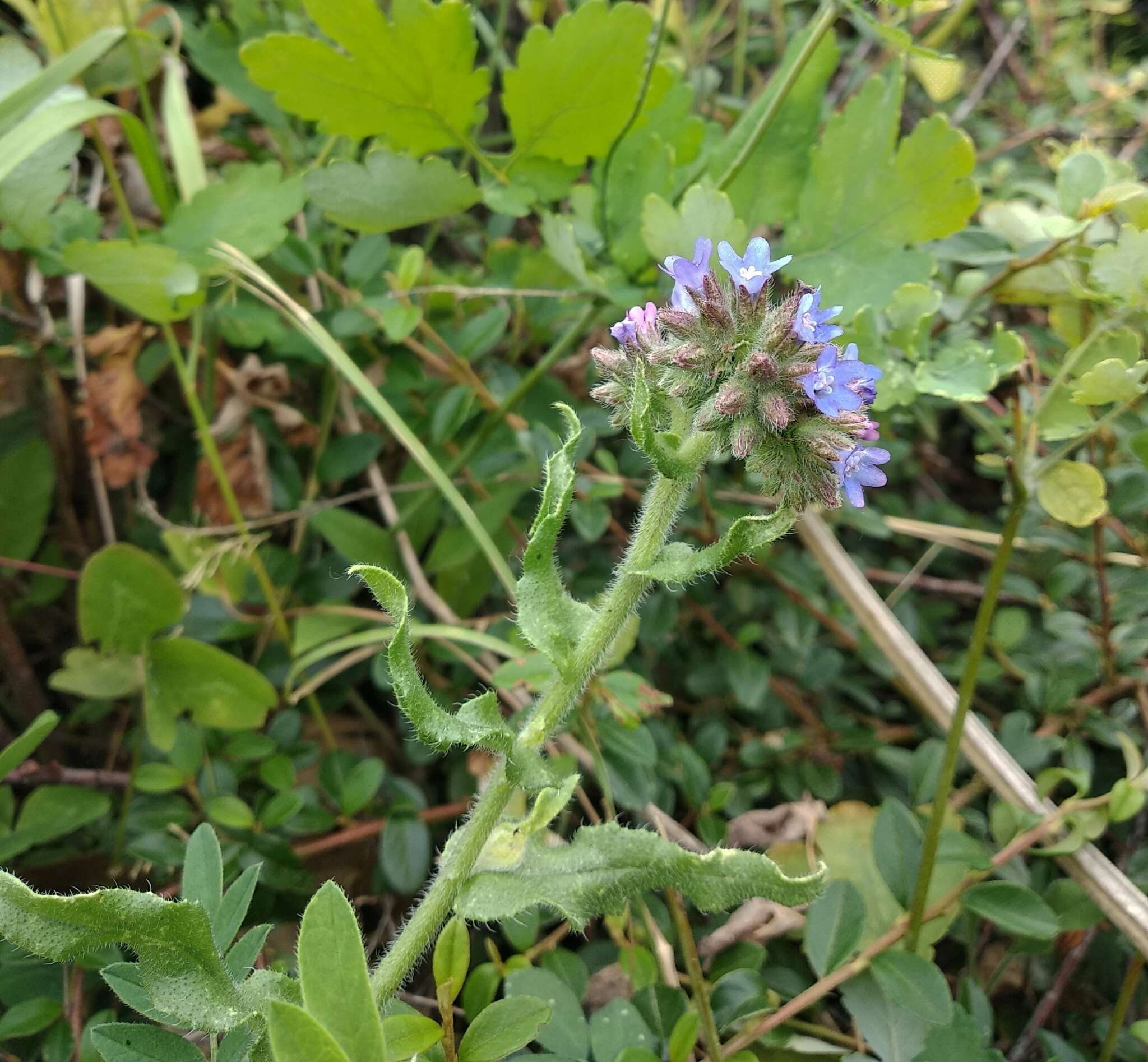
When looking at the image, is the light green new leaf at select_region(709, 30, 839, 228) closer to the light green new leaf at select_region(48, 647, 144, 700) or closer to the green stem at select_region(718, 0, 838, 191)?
the green stem at select_region(718, 0, 838, 191)

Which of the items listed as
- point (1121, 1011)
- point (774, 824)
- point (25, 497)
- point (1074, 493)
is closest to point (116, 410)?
point (25, 497)

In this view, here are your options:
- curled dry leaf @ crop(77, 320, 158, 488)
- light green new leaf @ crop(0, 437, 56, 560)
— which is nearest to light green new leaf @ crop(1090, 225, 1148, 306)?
curled dry leaf @ crop(77, 320, 158, 488)

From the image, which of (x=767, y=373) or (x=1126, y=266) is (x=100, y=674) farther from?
(x=1126, y=266)

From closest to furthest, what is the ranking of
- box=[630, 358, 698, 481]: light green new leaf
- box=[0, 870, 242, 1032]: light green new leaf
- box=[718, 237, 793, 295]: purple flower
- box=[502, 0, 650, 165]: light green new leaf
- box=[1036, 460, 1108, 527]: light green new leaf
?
box=[0, 870, 242, 1032]: light green new leaf < box=[630, 358, 698, 481]: light green new leaf < box=[718, 237, 793, 295]: purple flower < box=[1036, 460, 1108, 527]: light green new leaf < box=[502, 0, 650, 165]: light green new leaf

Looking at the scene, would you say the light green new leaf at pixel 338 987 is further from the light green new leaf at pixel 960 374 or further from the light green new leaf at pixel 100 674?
the light green new leaf at pixel 960 374

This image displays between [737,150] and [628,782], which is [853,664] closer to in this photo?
[628,782]

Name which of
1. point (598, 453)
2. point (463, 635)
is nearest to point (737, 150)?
point (598, 453)
